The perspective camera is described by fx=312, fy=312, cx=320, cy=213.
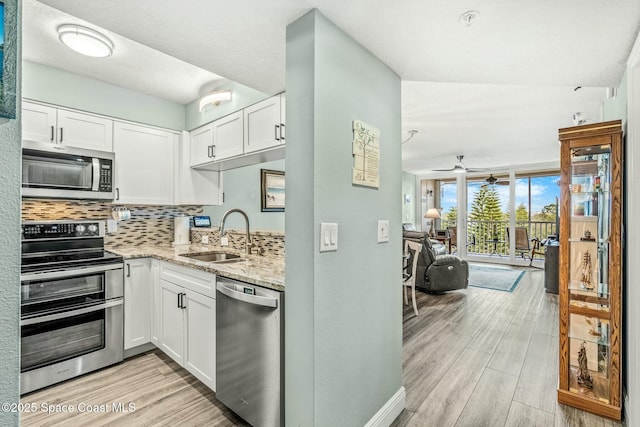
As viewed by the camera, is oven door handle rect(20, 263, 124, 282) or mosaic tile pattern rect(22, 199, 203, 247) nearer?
oven door handle rect(20, 263, 124, 282)

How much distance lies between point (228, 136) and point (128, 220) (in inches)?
59.0

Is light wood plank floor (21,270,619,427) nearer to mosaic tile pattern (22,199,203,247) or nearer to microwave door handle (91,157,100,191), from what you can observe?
mosaic tile pattern (22,199,203,247)

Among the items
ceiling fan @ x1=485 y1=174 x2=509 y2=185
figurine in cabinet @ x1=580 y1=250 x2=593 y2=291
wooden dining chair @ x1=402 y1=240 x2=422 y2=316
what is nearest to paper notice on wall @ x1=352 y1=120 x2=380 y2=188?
figurine in cabinet @ x1=580 y1=250 x2=593 y2=291

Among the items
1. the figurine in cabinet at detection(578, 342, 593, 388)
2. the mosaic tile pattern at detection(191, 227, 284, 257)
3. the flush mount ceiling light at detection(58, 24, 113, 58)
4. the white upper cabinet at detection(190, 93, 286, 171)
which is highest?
the flush mount ceiling light at detection(58, 24, 113, 58)

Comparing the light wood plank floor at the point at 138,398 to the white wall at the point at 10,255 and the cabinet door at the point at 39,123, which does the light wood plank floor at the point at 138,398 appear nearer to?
the white wall at the point at 10,255

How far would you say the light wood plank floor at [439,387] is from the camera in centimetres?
190

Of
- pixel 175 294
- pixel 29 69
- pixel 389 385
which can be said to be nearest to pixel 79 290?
pixel 175 294

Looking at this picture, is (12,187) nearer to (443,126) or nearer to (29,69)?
(29,69)

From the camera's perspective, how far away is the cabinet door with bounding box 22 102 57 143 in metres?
2.45

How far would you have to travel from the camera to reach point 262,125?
2.40 m

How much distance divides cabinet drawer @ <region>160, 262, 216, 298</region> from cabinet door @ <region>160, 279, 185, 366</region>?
0.06 meters

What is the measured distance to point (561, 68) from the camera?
1.80 meters

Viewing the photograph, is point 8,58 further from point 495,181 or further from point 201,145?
point 495,181

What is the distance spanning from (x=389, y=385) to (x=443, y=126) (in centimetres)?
332
